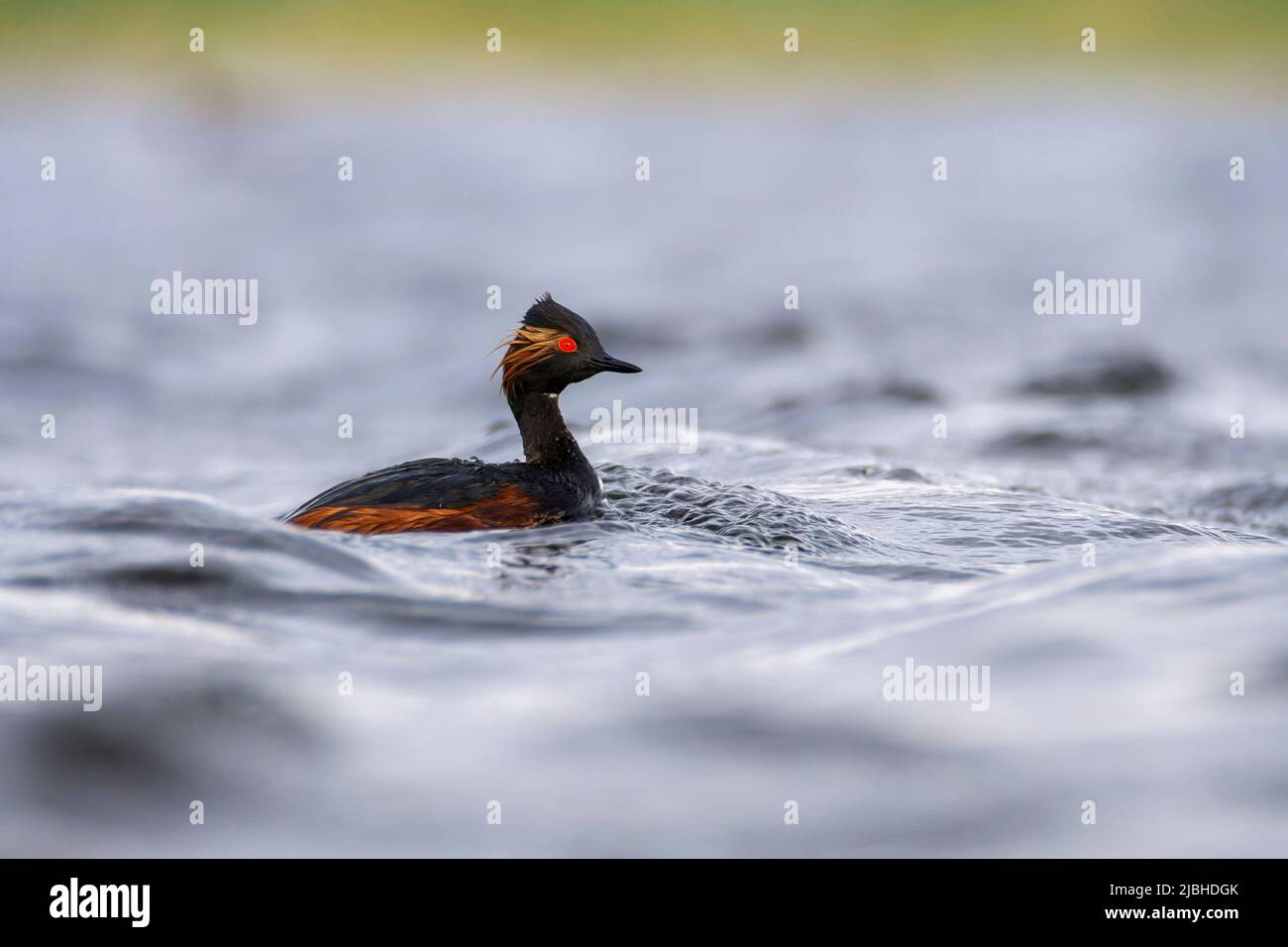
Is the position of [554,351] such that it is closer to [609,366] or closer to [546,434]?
[609,366]

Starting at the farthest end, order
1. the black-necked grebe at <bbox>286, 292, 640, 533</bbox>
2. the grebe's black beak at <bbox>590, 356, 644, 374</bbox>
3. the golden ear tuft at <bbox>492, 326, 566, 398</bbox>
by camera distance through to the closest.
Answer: the golden ear tuft at <bbox>492, 326, 566, 398</bbox> < the grebe's black beak at <bbox>590, 356, 644, 374</bbox> < the black-necked grebe at <bbox>286, 292, 640, 533</bbox>

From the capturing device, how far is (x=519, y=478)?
9055mm

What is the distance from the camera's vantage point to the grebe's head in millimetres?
9422

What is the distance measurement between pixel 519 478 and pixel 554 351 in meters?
0.89

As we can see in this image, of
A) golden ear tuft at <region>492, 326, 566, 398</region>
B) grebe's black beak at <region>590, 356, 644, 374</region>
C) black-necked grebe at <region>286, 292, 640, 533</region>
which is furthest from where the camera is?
golden ear tuft at <region>492, 326, 566, 398</region>

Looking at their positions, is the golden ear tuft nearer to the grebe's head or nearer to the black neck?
the grebe's head

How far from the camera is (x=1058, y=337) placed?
18.6 metres

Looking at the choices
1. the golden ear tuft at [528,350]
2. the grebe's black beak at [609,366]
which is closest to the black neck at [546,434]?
the golden ear tuft at [528,350]

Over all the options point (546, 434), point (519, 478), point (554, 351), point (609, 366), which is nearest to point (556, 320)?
point (554, 351)

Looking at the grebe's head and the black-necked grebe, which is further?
the grebe's head

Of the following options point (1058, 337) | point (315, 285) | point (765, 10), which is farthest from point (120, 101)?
point (1058, 337)

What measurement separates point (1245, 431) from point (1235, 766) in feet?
30.9

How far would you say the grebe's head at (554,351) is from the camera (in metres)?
9.42

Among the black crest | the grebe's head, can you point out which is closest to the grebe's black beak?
the grebe's head
